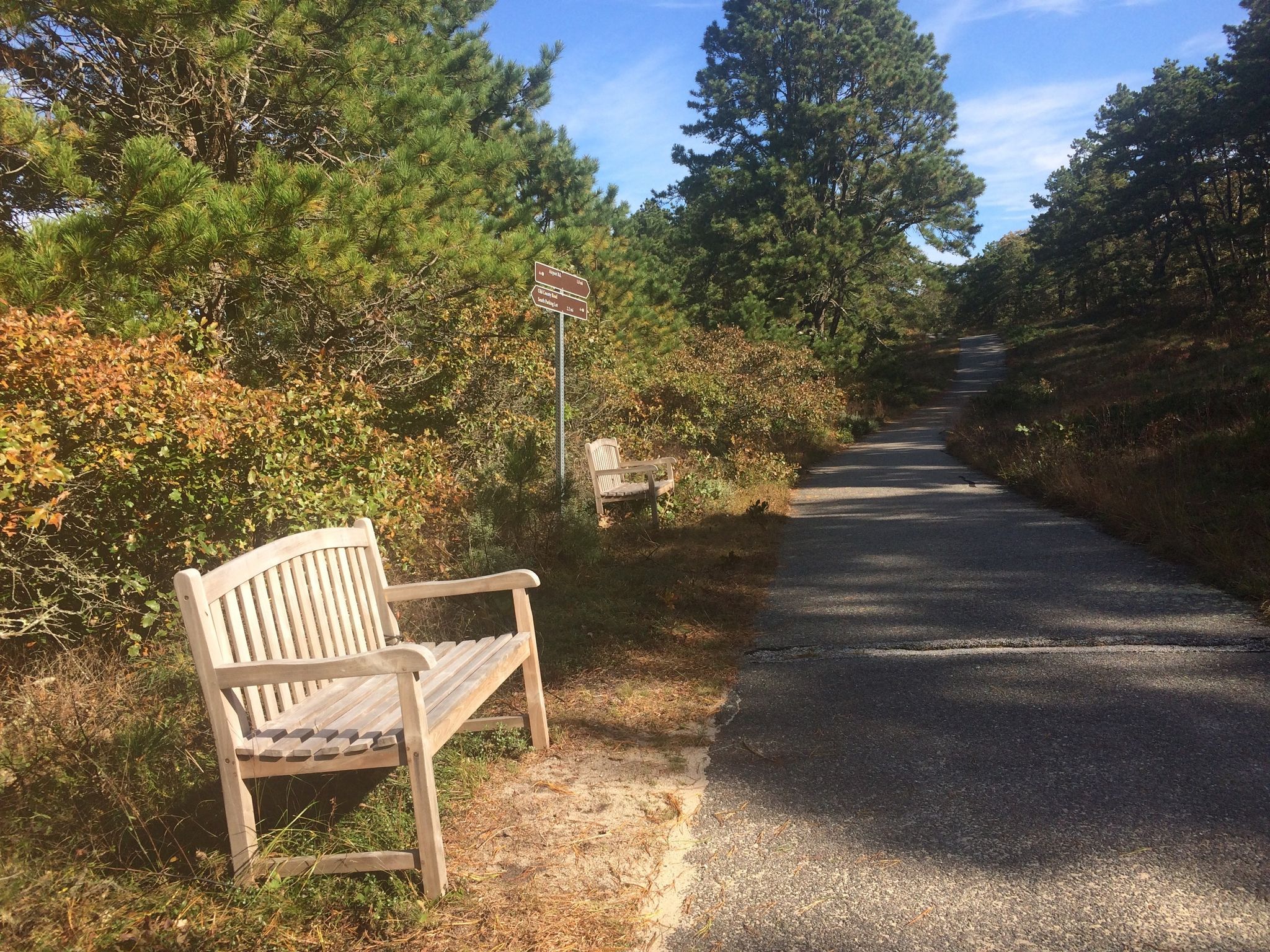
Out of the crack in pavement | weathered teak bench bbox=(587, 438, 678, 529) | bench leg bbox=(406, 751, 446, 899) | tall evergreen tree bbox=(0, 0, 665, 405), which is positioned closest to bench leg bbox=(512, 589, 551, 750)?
bench leg bbox=(406, 751, 446, 899)

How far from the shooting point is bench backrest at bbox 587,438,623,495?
8.34 meters

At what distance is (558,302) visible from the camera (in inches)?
271

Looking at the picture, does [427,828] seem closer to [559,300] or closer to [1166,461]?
[559,300]

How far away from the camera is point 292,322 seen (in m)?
8.13

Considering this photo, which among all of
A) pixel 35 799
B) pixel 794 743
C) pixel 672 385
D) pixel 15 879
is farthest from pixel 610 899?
pixel 672 385

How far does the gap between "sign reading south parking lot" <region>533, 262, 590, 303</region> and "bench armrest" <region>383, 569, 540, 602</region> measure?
12.1 feet

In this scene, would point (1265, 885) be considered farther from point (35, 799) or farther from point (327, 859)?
point (35, 799)

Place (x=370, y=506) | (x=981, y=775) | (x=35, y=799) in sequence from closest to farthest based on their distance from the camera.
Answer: (x=35, y=799)
(x=981, y=775)
(x=370, y=506)

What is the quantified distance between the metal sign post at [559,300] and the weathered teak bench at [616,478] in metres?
1.12

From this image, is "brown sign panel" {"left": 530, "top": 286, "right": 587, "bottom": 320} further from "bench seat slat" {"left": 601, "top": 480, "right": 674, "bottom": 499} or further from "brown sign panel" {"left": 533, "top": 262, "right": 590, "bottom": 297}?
"bench seat slat" {"left": 601, "top": 480, "right": 674, "bottom": 499}

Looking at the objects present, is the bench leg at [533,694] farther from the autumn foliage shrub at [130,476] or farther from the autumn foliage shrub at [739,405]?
the autumn foliage shrub at [739,405]

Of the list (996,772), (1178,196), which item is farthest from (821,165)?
(996,772)

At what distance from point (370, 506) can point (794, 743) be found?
2.75m

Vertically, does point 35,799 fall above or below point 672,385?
below
